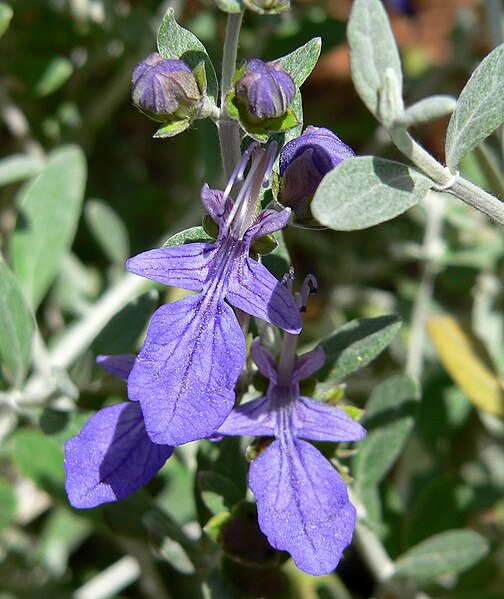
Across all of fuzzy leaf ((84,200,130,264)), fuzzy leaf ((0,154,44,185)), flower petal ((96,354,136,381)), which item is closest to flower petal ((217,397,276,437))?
flower petal ((96,354,136,381))

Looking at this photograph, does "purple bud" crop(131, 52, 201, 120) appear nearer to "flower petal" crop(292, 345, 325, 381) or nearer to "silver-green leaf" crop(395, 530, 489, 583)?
"flower petal" crop(292, 345, 325, 381)

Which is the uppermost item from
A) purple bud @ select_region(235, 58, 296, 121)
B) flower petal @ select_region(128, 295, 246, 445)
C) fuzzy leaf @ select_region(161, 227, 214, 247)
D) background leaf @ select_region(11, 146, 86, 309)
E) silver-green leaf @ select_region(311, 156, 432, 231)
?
purple bud @ select_region(235, 58, 296, 121)

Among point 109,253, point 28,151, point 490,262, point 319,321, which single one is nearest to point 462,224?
point 490,262

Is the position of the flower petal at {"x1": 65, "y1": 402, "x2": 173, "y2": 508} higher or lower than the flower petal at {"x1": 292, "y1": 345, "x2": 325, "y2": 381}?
lower

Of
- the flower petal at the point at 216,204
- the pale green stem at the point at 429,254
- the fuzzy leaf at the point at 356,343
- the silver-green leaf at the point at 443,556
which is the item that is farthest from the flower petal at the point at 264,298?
the pale green stem at the point at 429,254

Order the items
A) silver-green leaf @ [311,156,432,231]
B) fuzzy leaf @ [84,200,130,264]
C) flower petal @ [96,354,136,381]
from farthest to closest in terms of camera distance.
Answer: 1. fuzzy leaf @ [84,200,130,264]
2. flower petal @ [96,354,136,381]
3. silver-green leaf @ [311,156,432,231]

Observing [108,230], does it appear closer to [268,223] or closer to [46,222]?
[46,222]

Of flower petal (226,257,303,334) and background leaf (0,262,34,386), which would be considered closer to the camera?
flower petal (226,257,303,334)

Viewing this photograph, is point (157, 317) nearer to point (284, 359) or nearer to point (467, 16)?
point (284, 359)
